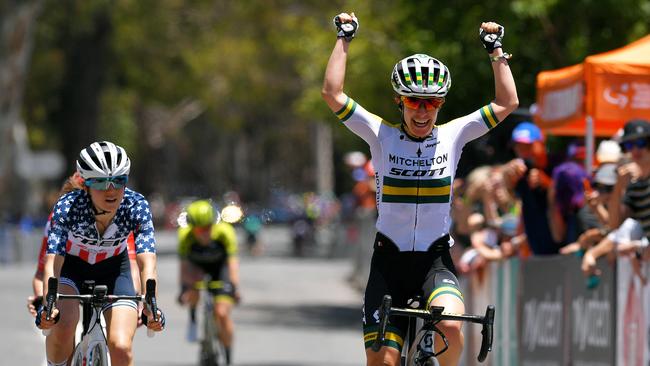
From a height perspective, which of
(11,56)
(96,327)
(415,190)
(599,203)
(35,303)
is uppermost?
(11,56)

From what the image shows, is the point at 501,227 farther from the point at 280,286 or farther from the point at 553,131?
the point at 280,286

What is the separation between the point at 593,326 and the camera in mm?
11680

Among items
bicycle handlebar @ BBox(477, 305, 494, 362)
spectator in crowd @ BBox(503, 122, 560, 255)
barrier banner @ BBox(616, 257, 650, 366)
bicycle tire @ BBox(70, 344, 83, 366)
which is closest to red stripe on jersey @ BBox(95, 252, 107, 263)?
bicycle tire @ BBox(70, 344, 83, 366)

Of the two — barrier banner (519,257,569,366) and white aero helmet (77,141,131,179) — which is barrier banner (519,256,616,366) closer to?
barrier banner (519,257,569,366)

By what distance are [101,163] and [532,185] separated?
532 centimetres

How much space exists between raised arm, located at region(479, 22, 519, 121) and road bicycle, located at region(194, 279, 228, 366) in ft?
24.8

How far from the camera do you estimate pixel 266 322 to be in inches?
976

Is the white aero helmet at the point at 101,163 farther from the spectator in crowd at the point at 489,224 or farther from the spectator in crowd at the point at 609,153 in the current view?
the spectator in crowd at the point at 489,224

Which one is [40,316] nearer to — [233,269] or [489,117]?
[489,117]

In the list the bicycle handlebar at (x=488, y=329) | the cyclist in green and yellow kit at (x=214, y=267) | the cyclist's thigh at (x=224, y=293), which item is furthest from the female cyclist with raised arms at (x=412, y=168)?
the cyclist's thigh at (x=224, y=293)

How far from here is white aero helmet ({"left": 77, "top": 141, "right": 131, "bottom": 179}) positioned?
9.27m

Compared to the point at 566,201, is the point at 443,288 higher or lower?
lower

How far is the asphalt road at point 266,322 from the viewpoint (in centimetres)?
1847

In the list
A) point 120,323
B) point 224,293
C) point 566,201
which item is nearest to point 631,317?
point 566,201
